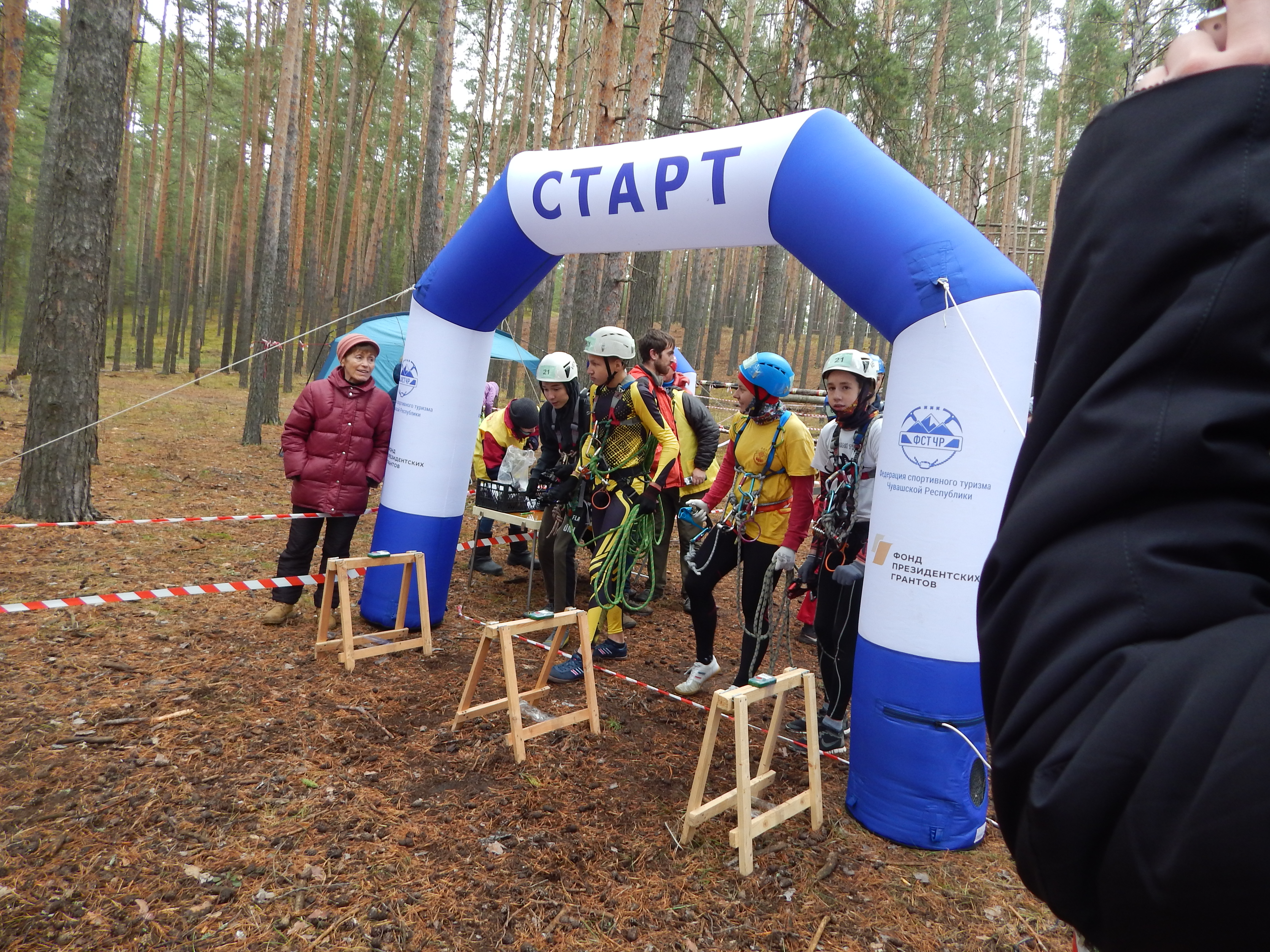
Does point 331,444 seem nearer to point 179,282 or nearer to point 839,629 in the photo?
point 839,629

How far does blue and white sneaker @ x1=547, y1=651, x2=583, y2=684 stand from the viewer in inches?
216

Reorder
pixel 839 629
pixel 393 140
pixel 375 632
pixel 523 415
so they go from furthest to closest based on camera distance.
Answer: pixel 393 140, pixel 523 415, pixel 375 632, pixel 839 629

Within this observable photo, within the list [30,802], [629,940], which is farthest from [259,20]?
[629,940]

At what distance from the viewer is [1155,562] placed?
49cm

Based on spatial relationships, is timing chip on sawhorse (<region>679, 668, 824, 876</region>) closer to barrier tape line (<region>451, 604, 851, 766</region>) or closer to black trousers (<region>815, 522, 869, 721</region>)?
barrier tape line (<region>451, 604, 851, 766</region>)

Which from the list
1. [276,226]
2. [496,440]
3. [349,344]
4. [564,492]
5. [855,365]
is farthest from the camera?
[276,226]

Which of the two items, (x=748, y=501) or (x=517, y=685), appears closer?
(x=517, y=685)

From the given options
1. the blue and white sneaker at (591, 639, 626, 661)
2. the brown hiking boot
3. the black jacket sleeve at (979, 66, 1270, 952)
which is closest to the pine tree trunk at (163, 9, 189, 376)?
the brown hiking boot

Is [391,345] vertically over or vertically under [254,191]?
under

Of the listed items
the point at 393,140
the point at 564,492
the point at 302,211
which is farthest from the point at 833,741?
the point at 393,140

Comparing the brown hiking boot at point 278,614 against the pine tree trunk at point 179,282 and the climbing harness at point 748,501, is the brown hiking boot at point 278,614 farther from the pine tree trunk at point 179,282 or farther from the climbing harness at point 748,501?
the pine tree trunk at point 179,282

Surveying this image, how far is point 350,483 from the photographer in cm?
617

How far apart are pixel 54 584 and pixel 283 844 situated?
4099 mm

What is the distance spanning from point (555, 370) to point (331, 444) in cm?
202
